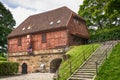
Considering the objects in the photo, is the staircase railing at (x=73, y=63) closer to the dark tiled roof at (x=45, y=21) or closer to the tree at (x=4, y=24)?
the dark tiled roof at (x=45, y=21)

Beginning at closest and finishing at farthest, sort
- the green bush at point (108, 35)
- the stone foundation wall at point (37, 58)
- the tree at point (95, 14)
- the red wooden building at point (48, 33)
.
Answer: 1. the stone foundation wall at point (37, 58)
2. the red wooden building at point (48, 33)
3. the green bush at point (108, 35)
4. the tree at point (95, 14)

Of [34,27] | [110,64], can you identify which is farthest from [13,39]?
[110,64]

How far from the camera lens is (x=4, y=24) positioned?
50.4 m

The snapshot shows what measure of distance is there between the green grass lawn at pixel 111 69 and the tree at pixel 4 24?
1283 inches

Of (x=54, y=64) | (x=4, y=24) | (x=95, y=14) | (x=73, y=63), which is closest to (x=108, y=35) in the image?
(x=95, y=14)

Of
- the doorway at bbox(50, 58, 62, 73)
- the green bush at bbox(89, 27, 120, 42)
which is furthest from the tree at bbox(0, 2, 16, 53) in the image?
the green bush at bbox(89, 27, 120, 42)

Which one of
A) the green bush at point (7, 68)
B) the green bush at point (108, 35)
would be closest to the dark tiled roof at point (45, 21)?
the green bush at point (108, 35)

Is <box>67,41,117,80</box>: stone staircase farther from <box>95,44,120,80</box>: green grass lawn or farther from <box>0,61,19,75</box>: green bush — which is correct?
<box>0,61,19,75</box>: green bush

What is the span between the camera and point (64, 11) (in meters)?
35.9

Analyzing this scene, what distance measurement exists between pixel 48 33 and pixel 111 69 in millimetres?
17425

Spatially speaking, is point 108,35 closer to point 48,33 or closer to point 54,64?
point 48,33

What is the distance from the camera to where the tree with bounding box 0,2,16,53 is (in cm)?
4841

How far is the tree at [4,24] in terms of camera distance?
48406mm

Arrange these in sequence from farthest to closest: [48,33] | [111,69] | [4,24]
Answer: [4,24] < [48,33] < [111,69]
